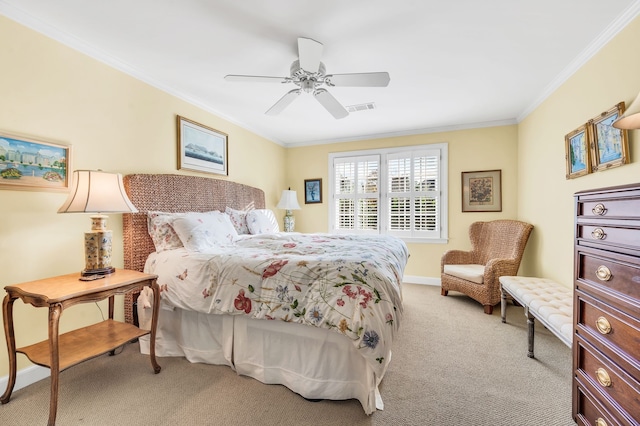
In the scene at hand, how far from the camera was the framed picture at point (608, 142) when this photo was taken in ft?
6.41

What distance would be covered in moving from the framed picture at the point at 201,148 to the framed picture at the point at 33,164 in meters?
1.10

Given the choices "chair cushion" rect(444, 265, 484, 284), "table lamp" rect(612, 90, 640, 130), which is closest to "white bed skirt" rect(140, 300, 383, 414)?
"table lamp" rect(612, 90, 640, 130)

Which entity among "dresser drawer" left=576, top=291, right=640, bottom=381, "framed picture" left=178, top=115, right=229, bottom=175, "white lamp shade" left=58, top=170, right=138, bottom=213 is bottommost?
"dresser drawer" left=576, top=291, right=640, bottom=381

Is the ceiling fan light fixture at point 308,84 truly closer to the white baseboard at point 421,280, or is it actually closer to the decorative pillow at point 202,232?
the decorative pillow at point 202,232

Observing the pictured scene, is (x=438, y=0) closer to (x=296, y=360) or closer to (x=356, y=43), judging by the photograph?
(x=356, y=43)

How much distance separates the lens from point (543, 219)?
126 inches

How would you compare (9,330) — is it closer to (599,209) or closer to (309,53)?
(309,53)

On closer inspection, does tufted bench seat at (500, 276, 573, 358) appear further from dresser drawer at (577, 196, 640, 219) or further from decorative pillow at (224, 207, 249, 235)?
decorative pillow at (224, 207, 249, 235)

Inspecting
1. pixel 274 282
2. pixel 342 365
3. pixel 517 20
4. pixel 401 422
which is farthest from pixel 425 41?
pixel 401 422

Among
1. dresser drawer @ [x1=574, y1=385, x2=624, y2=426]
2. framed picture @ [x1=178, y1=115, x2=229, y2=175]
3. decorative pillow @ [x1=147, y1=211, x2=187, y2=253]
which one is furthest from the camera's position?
framed picture @ [x1=178, y1=115, x2=229, y2=175]

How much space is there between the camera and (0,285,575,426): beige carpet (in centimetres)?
155

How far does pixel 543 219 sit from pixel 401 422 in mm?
2916

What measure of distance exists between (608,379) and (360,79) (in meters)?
2.23

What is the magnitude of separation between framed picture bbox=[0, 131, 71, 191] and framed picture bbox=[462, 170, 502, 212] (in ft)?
15.4
